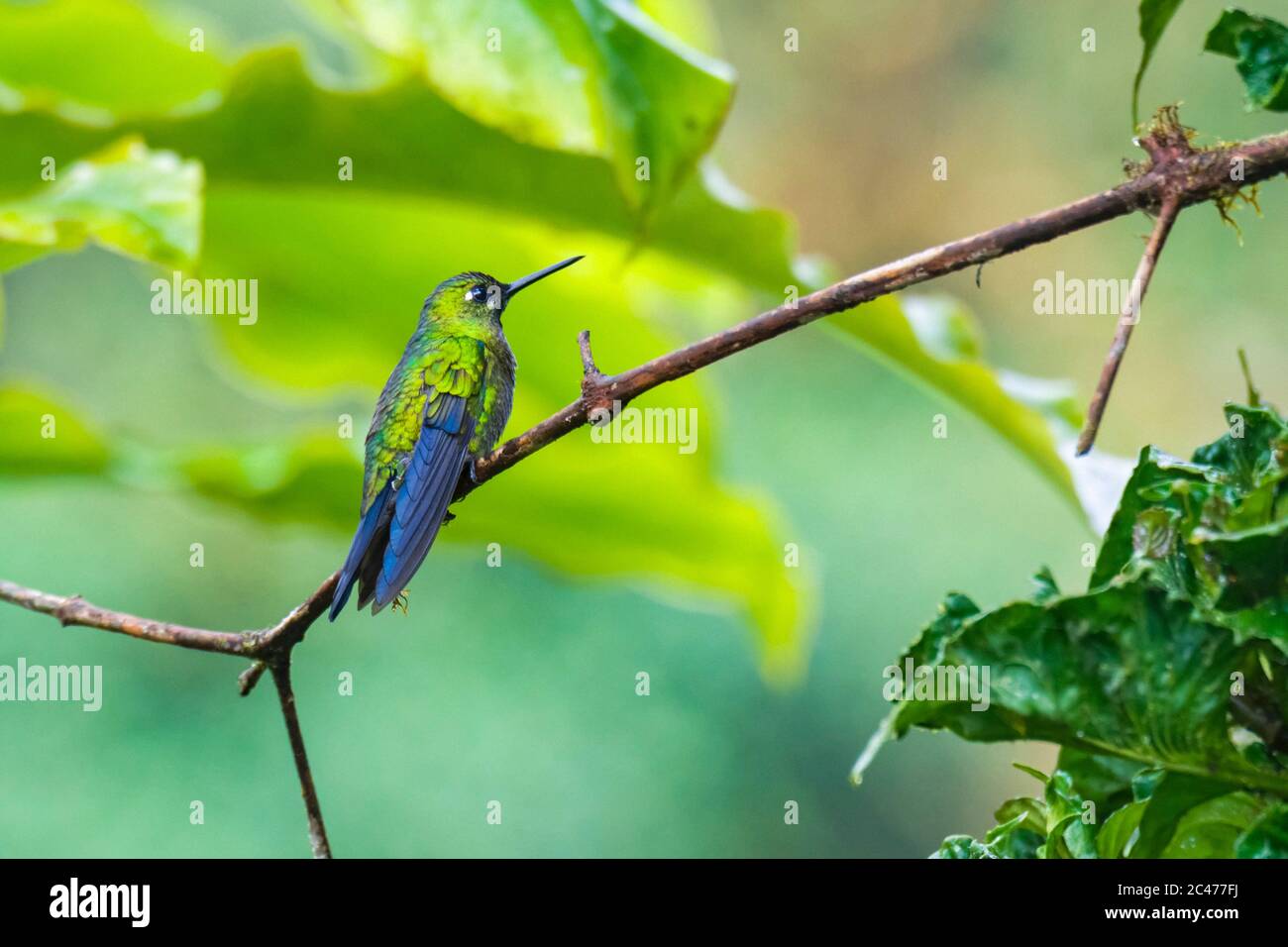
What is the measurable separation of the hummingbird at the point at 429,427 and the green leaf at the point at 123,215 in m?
0.27

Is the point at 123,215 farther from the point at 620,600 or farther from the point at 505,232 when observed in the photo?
the point at 620,600

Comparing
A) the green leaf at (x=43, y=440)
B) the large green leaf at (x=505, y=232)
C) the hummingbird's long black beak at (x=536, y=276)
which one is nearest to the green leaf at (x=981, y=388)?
the large green leaf at (x=505, y=232)

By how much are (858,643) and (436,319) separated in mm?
4103

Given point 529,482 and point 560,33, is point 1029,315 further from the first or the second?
point 560,33

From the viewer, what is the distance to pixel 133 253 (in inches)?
44.2

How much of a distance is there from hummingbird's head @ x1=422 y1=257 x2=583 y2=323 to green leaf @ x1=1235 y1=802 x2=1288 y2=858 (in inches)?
39.8

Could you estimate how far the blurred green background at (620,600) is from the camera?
453cm

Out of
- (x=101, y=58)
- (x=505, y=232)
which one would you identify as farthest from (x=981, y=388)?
(x=101, y=58)

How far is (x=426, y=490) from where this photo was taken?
1.14 metres

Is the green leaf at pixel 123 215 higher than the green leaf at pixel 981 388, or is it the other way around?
the green leaf at pixel 123 215

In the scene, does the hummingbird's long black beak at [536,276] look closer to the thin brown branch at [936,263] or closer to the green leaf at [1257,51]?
the thin brown branch at [936,263]

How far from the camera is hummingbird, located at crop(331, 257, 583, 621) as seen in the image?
103cm

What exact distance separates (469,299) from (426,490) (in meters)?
0.43
